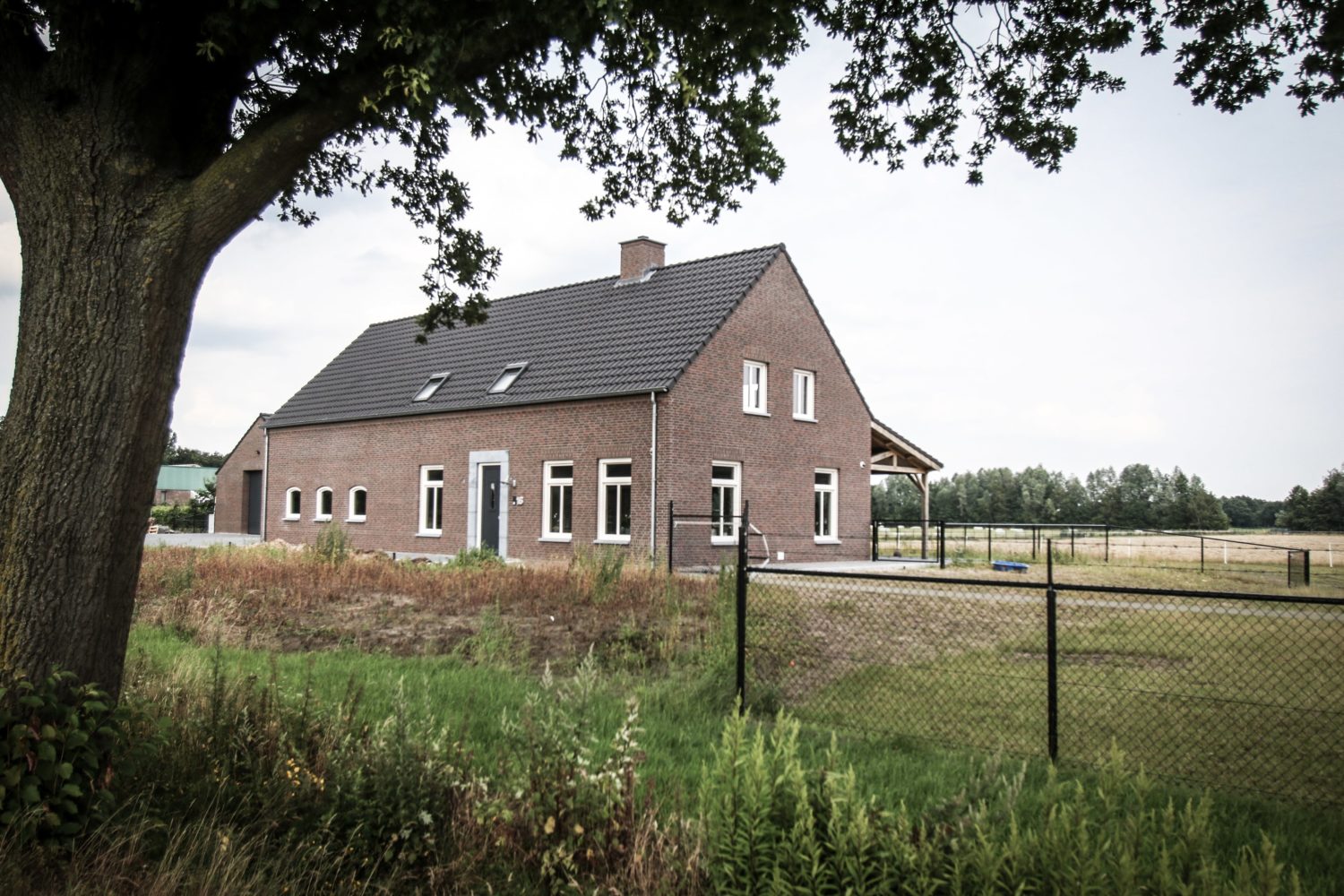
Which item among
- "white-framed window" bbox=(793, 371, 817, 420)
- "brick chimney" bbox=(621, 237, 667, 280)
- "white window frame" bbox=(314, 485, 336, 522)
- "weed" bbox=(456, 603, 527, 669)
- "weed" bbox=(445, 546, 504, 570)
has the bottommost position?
"weed" bbox=(456, 603, 527, 669)

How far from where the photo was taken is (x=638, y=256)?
25.5 m

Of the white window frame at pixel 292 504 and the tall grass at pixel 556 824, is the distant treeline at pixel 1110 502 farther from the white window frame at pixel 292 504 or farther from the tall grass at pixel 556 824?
the tall grass at pixel 556 824

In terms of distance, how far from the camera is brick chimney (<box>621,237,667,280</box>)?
2544 centimetres

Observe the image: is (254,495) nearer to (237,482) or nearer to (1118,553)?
(237,482)

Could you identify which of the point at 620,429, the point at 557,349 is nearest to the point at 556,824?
the point at 620,429

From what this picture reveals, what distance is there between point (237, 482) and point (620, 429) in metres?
19.7

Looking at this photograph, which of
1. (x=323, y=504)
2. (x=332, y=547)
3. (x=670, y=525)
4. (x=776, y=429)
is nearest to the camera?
(x=332, y=547)

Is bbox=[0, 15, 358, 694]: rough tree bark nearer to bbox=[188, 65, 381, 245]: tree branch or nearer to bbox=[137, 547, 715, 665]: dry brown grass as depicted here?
bbox=[188, 65, 381, 245]: tree branch

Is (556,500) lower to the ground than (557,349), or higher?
lower

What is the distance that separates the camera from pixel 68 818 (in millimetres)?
4035

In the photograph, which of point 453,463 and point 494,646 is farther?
point 453,463

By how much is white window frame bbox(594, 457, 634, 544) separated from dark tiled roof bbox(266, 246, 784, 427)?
1511mm

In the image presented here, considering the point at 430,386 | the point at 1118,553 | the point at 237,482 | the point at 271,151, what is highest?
the point at 430,386

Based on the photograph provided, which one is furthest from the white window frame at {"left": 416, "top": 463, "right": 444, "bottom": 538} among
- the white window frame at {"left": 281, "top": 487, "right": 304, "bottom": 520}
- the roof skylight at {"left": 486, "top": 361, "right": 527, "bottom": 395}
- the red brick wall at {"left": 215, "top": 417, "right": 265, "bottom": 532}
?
the red brick wall at {"left": 215, "top": 417, "right": 265, "bottom": 532}
